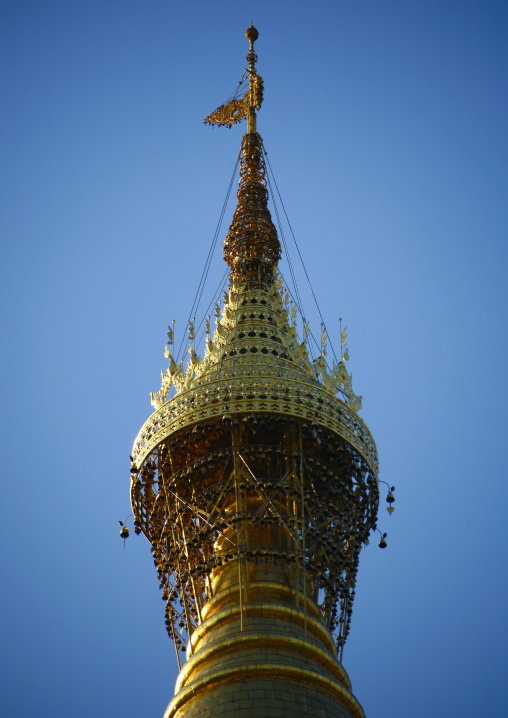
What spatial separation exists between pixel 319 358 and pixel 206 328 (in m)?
4.01

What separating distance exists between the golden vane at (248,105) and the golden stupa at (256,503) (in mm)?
14041

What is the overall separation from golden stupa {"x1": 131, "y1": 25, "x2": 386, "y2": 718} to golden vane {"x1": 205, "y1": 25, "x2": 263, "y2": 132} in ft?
46.1

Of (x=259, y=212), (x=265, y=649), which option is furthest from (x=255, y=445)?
(x=259, y=212)

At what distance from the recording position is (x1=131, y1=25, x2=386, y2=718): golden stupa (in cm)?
2247

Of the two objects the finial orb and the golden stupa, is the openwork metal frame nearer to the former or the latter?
the golden stupa

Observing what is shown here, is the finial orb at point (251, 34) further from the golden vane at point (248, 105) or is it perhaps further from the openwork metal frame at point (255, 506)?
the openwork metal frame at point (255, 506)

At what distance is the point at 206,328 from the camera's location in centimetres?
2984

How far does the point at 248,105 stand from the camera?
38844 mm

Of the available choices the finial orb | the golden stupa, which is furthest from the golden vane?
the golden stupa

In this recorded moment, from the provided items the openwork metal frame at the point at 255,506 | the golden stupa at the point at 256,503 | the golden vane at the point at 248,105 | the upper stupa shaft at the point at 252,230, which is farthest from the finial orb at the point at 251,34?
the openwork metal frame at the point at 255,506

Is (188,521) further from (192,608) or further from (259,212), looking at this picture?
(259,212)

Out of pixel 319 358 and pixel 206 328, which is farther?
pixel 206 328

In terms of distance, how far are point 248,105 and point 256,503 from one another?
19447mm

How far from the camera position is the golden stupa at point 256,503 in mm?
22469
